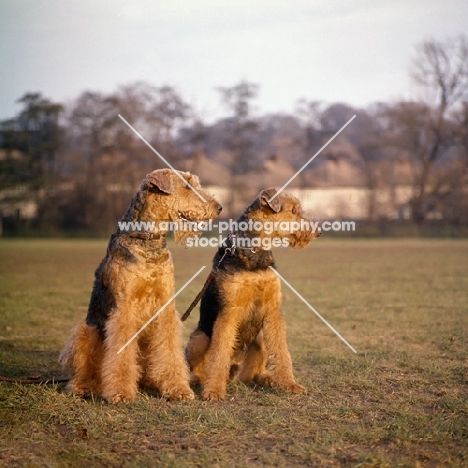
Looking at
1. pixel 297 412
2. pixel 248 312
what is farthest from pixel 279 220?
pixel 297 412

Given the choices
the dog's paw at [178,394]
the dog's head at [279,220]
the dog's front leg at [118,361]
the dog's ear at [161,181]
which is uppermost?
the dog's ear at [161,181]

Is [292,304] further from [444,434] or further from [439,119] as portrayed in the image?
[439,119]

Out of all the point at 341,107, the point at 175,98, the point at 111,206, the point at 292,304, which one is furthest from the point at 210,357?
the point at 341,107

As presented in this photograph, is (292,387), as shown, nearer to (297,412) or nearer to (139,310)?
(297,412)

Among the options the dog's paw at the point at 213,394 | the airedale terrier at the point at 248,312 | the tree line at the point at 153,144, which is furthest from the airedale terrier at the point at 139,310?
the tree line at the point at 153,144

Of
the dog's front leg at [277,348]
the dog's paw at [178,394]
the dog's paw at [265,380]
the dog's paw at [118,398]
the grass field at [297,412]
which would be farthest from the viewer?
the dog's paw at [265,380]

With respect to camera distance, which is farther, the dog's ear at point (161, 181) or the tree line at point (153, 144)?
the tree line at point (153, 144)

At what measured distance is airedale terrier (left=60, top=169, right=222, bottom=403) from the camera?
4941mm

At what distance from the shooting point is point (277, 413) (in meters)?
4.55

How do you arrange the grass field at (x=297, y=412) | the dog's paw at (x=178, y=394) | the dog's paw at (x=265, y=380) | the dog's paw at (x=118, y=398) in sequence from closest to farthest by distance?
the grass field at (x=297, y=412)
the dog's paw at (x=118, y=398)
the dog's paw at (x=178, y=394)
the dog's paw at (x=265, y=380)

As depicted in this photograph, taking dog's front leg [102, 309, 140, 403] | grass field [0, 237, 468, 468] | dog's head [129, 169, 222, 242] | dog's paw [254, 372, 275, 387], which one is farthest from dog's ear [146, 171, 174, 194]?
dog's paw [254, 372, 275, 387]

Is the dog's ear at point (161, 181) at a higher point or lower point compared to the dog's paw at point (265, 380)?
higher

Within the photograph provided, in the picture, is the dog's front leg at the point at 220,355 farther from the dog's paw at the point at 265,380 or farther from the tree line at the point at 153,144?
the tree line at the point at 153,144

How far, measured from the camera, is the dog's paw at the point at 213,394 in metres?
5.02
